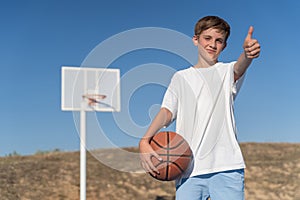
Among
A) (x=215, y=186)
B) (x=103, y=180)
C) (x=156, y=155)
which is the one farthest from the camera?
(x=103, y=180)

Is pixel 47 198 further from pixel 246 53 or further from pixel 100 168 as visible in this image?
pixel 246 53

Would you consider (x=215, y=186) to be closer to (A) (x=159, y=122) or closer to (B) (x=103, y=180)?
(A) (x=159, y=122)

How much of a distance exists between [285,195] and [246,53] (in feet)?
39.1

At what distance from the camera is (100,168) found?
53.3 ft

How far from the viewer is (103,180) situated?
48.6 ft

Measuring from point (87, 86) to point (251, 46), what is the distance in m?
10.8

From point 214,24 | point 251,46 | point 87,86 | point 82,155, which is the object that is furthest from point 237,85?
point 87,86

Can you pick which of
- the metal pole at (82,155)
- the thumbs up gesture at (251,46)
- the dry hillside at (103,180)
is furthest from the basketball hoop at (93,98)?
the thumbs up gesture at (251,46)

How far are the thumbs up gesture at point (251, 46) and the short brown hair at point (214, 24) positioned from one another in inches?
19.0

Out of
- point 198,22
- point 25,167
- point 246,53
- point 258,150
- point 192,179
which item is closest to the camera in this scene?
point 246,53

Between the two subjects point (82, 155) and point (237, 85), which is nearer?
point (237, 85)

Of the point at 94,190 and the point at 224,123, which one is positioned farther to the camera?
the point at 94,190

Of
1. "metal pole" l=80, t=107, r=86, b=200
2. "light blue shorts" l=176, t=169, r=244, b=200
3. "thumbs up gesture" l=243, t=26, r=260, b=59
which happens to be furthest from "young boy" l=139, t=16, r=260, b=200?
"metal pole" l=80, t=107, r=86, b=200

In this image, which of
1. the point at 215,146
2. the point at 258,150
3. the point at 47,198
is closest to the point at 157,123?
the point at 215,146
